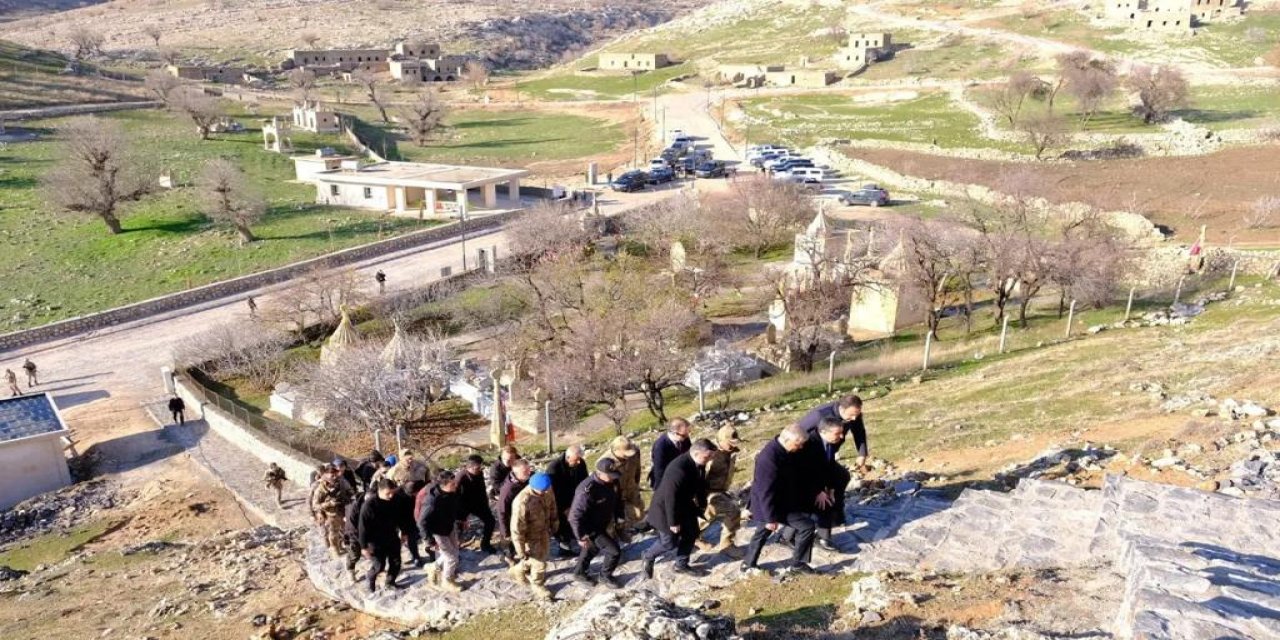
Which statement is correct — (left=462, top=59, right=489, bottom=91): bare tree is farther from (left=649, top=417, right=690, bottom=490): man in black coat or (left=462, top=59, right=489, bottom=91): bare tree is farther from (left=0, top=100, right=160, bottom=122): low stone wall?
(left=649, top=417, right=690, bottom=490): man in black coat

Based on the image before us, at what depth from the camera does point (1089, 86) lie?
5938 cm

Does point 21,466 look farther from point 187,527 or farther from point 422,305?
point 422,305

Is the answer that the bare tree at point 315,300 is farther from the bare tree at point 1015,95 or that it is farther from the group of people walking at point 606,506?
the bare tree at point 1015,95

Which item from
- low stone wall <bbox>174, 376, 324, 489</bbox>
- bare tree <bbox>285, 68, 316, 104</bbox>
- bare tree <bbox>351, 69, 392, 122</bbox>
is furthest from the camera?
bare tree <bbox>285, 68, 316, 104</bbox>

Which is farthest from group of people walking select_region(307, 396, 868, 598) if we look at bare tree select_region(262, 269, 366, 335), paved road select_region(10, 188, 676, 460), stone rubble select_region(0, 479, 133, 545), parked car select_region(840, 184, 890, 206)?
parked car select_region(840, 184, 890, 206)

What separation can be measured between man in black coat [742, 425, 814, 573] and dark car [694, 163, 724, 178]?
4932cm

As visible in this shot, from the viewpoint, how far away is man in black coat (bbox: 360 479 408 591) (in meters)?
10.2

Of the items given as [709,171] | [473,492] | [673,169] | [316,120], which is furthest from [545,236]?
[316,120]

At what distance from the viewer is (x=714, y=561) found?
1001 centimetres

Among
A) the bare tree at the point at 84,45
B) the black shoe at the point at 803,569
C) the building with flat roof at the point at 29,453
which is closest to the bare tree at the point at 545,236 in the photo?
the building with flat roof at the point at 29,453

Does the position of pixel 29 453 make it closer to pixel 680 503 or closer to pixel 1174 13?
pixel 680 503

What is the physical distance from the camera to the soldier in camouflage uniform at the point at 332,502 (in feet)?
38.8

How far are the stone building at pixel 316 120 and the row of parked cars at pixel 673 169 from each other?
2923cm

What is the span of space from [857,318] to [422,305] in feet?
54.0
